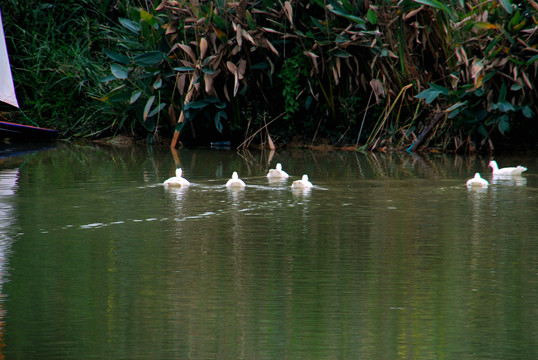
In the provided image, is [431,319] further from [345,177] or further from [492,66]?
[492,66]

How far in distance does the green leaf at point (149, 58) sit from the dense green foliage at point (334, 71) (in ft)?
0.06

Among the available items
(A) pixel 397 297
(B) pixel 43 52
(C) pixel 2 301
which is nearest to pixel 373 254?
(A) pixel 397 297

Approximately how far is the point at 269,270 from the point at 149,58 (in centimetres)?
997

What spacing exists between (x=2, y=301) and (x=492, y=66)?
396 inches

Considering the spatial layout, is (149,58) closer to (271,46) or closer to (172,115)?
(172,115)

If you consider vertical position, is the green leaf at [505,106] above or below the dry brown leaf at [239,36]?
below

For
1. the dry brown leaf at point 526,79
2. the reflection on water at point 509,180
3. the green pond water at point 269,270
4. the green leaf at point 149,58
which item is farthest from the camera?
the green leaf at point 149,58

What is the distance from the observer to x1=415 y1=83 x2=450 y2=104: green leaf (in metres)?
14.0

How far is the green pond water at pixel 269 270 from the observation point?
4.49m

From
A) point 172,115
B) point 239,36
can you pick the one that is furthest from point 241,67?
point 172,115

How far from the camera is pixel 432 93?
14.0 m

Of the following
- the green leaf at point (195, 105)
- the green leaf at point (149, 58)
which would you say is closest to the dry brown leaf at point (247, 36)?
the green leaf at point (195, 105)

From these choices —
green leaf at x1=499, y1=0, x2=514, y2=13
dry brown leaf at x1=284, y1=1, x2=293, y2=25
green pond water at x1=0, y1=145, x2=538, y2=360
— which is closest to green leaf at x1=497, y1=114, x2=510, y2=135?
green leaf at x1=499, y1=0, x2=514, y2=13

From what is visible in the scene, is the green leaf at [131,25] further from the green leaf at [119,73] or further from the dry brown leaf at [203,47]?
the dry brown leaf at [203,47]
